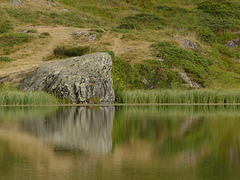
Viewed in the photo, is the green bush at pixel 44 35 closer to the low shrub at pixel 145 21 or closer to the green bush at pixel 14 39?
the green bush at pixel 14 39

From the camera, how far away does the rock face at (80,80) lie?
97.1 ft

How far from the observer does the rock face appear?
97.1 feet

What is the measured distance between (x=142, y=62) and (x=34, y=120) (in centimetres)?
2738

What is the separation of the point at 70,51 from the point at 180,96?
21931mm

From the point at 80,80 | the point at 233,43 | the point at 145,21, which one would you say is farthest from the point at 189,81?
the point at 145,21

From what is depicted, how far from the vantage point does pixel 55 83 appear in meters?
30.0

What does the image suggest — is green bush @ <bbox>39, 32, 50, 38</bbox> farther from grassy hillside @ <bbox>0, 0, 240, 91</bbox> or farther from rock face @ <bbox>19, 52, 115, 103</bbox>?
rock face @ <bbox>19, 52, 115, 103</bbox>

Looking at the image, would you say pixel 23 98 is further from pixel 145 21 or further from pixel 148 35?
pixel 145 21

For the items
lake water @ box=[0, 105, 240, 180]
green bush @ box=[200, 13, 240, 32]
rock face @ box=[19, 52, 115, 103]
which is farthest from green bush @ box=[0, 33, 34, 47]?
lake water @ box=[0, 105, 240, 180]

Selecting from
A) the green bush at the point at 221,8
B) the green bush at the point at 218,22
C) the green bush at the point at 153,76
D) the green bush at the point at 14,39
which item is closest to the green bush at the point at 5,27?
the green bush at the point at 14,39

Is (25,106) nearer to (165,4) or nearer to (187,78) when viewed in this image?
(187,78)

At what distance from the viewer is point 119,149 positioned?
11398mm

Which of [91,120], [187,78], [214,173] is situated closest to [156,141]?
[214,173]

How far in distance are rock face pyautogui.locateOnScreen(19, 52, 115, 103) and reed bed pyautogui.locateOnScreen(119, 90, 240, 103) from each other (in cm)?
159
